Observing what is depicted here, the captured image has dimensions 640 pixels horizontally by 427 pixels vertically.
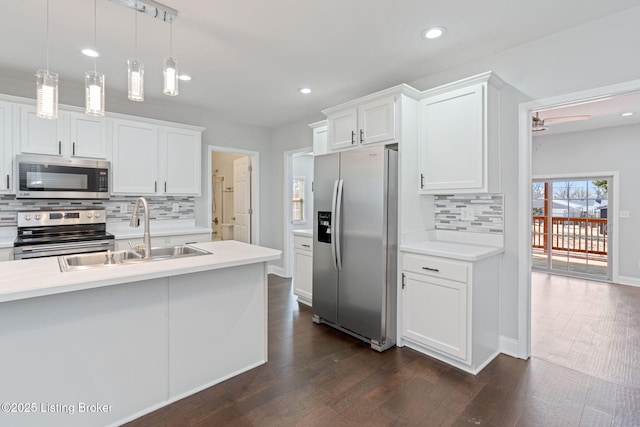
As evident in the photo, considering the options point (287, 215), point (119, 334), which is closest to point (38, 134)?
point (119, 334)

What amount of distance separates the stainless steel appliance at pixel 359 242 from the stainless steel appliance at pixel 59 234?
2425 millimetres

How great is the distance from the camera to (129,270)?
1711mm

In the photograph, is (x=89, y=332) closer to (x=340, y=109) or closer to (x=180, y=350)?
(x=180, y=350)

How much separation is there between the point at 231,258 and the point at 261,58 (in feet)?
6.25

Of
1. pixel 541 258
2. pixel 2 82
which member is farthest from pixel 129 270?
pixel 541 258

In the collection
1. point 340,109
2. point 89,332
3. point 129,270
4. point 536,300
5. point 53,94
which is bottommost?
point 536,300

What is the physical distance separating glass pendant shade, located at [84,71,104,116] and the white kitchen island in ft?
3.19

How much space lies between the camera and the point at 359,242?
2.91m

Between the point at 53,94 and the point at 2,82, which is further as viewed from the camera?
the point at 2,82

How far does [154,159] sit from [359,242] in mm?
2823

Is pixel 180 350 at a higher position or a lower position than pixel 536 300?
higher

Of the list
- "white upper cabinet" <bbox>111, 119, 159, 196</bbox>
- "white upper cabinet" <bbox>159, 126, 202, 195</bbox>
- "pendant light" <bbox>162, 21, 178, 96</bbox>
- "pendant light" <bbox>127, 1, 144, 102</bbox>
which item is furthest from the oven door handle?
"pendant light" <bbox>162, 21, 178, 96</bbox>

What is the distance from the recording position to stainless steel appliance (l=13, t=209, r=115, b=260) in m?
2.99

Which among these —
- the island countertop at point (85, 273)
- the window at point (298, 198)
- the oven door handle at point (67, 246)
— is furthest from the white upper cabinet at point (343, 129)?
the oven door handle at point (67, 246)
